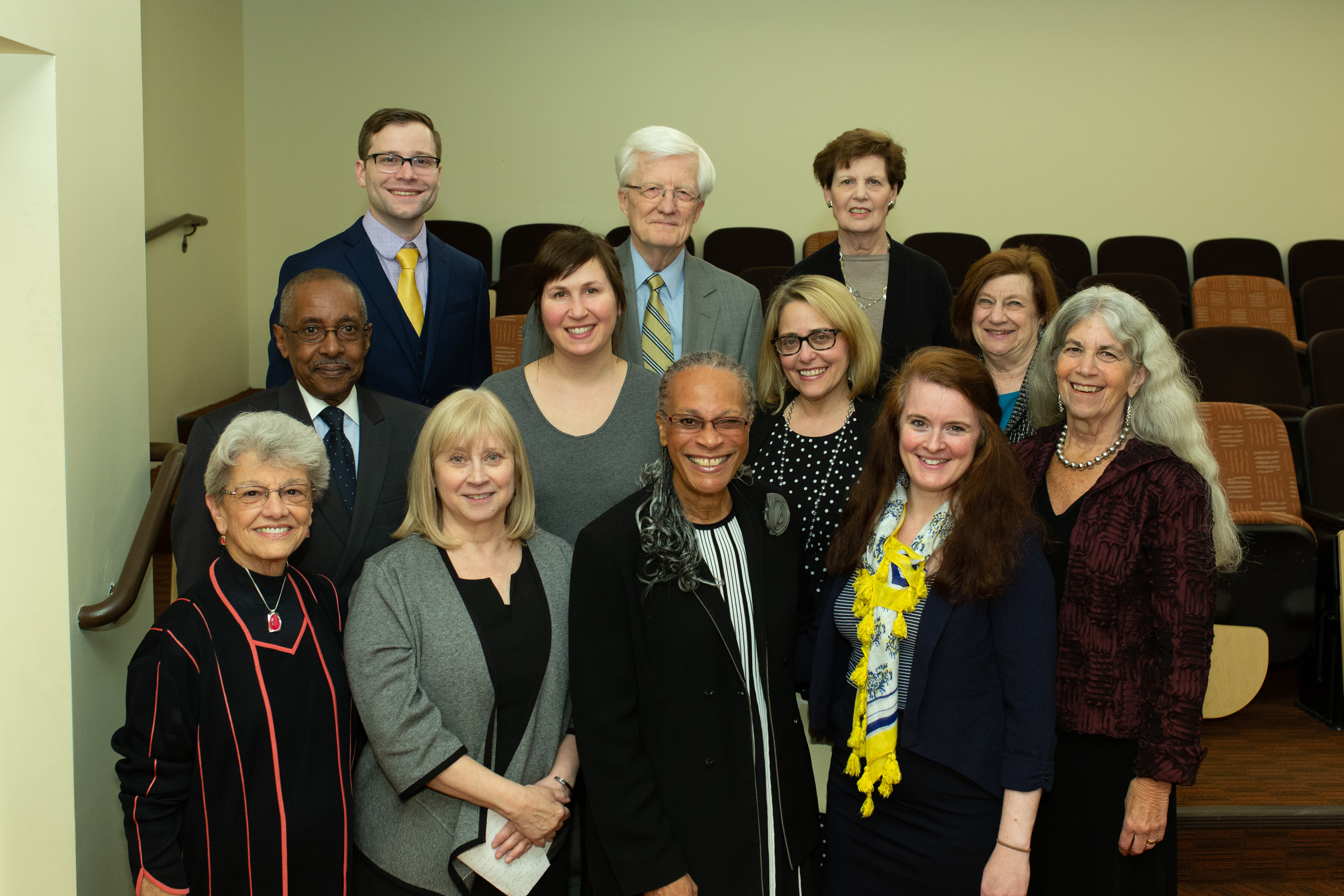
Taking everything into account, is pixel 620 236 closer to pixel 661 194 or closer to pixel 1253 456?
pixel 661 194

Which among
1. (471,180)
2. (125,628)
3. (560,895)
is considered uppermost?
(471,180)

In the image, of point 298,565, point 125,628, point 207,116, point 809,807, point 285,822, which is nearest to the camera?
point 285,822

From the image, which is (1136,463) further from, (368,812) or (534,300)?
(368,812)

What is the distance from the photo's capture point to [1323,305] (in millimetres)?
5328

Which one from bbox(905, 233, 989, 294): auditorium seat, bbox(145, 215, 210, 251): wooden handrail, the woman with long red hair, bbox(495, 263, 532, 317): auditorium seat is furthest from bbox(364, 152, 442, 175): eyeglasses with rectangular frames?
bbox(905, 233, 989, 294): auditorium seat

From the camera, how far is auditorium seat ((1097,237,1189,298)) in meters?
5.88

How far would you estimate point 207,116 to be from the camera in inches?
208

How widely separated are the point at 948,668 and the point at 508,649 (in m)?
0.74

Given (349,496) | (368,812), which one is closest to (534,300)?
(349,496)

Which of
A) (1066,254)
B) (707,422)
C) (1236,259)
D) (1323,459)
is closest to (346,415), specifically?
(707,422)

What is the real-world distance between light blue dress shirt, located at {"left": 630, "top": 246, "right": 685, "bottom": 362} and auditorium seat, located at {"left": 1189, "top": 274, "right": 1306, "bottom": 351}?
4.07 m

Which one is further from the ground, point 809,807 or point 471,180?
point 471,180

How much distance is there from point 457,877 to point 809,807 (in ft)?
2.02

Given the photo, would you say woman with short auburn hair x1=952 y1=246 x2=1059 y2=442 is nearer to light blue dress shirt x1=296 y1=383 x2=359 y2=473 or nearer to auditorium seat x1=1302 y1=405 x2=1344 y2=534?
light blue dress shirt x1=296 y1=383 x2=359 y2=473
